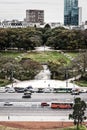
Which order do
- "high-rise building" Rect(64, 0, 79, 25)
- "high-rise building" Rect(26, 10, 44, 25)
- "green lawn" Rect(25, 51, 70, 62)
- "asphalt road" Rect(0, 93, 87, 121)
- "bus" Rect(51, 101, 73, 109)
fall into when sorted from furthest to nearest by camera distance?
"high-rise building" Rect(64, 0, 79, 25) → "high-rise building" Rect(26, 10, 44, 25) → "green lawn" Rect(25, 51, 70, 62) → "bus" Rect(51, 101, 73, 109) → "asphalt road" Rect(0, 93, 87, 121)

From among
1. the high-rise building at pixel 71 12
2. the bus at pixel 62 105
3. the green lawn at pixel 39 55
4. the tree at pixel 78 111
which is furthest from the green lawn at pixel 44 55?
the high-rise building at pixel 71 12

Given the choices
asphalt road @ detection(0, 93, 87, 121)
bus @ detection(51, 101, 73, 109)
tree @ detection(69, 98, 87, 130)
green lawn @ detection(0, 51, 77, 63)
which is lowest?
green lawn @ detection(0, 51, 77, 63)

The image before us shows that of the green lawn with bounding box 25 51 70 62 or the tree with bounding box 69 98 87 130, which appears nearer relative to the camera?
the tree with bounding box 69 98 87 130

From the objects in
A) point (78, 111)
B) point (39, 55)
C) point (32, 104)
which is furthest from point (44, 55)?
point (78, 111)

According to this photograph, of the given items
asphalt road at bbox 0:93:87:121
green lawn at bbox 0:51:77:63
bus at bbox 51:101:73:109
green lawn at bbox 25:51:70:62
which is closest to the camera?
asphalt road at bbox 0:93:87:121

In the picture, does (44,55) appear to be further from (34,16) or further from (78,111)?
(34,16)

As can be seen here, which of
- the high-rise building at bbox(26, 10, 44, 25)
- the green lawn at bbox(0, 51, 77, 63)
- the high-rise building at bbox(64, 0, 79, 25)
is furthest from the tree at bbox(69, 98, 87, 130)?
the high-rise building at bbox(64, 0, 79, 25)

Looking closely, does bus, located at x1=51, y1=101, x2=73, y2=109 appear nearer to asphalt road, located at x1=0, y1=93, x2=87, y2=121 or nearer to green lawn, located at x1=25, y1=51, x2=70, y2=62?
asphalt road, located at x1=0, y1=93, x2=87, y2=121

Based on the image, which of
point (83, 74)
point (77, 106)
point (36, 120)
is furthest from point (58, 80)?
point (77, 106)
